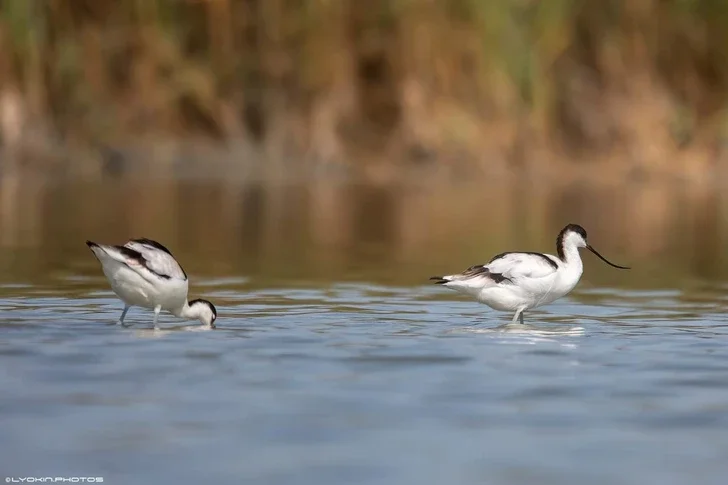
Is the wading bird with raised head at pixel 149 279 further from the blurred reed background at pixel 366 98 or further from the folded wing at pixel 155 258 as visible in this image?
the blurred reed background at pixel 366 98

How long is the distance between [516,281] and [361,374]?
7.99 feet

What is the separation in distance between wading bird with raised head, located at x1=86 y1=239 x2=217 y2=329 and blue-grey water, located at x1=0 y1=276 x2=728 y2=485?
137mm

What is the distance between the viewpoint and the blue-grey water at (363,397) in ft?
19.7

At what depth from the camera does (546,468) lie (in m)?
5.98

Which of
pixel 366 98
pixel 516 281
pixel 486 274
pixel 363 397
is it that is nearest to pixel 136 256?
pixel 486 274

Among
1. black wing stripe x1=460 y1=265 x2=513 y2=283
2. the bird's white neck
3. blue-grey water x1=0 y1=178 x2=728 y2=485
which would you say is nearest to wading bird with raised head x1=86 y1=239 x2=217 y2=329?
blue-grey water x1=0 y1=178 x2=728 y2=485

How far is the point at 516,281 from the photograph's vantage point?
10.3 metres

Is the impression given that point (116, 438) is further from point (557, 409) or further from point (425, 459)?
point (557, 409)

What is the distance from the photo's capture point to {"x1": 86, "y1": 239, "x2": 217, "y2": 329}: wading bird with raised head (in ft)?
31.8

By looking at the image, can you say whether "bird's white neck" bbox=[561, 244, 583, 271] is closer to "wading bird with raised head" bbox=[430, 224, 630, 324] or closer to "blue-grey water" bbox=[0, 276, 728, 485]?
"wading bird with raised head" bbox=[430, 224, 630, 324]

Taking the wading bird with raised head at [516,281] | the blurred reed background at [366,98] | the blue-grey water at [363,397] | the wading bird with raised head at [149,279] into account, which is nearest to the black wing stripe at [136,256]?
the wading bird with raised head at [149,279]

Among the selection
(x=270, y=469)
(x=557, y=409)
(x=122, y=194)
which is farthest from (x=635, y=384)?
(x=122, y=194)

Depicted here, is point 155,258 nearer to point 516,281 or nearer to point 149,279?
point 149,279

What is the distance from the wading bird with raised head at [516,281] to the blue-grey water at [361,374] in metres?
0.19
